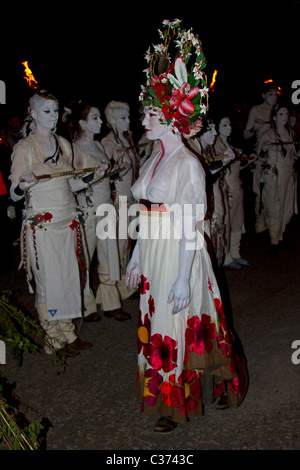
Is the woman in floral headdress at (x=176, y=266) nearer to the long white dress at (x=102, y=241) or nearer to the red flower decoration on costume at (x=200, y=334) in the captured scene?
the red flower decoration on costume at (x=200, y=334)

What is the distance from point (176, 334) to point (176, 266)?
380 millimetres

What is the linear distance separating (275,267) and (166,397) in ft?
12.3

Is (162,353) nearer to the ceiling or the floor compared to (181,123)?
nearer to the floor

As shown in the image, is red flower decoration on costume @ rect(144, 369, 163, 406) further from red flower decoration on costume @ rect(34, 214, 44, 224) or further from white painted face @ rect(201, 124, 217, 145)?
white painted face @ rect(201, 124, 217, 145)

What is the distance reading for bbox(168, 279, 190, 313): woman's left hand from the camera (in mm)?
2756

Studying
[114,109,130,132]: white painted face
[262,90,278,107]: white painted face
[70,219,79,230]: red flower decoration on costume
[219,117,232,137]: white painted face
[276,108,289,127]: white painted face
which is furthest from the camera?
[262,90,278,107]: white painted face

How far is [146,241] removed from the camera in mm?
2943

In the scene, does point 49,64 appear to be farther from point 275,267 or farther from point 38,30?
point 275,267

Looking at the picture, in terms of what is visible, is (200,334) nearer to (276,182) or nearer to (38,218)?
(38,218)

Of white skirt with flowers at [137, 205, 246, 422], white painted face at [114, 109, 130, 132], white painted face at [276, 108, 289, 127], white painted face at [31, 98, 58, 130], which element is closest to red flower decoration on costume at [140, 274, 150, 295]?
white skirt with flowers at [137, 205, 246, 422]

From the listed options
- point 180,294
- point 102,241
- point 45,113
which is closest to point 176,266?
point 180,294

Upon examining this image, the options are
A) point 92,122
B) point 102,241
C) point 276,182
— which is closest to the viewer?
point 92,122

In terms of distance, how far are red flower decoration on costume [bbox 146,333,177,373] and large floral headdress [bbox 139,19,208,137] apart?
1.17 m

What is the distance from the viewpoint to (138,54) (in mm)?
11039
